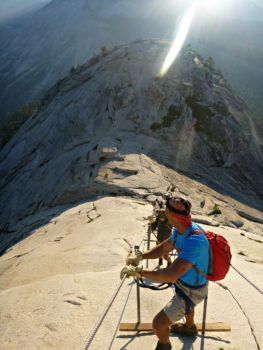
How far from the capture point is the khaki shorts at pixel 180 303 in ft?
25.4

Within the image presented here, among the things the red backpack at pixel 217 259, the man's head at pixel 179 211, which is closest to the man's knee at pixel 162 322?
the red backpack at pixel 217 259

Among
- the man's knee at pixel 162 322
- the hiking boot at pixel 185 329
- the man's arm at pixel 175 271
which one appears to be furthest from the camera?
the hiking boot at pixel 185 329

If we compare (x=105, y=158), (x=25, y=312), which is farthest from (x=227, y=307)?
(x=105, y=158)

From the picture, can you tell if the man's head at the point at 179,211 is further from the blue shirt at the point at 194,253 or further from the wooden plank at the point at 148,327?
the wooden plank at the point at 148,327

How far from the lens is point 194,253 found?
285 inches

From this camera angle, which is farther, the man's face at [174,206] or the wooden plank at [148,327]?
the wooden plank at [148,327]

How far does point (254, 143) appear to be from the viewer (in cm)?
5122

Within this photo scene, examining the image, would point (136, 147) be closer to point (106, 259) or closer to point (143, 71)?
point (143, 71)

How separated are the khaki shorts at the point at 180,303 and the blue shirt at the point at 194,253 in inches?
6.2

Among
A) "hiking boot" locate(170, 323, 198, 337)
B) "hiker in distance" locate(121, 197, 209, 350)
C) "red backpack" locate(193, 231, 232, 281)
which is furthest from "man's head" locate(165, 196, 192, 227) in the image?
"hiking boot" locate(170, 323, 198, 337)

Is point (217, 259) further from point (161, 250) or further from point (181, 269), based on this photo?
point (161, 250)

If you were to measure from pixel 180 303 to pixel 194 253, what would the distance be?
1.21 meters

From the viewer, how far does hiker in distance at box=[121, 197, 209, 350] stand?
285 inches

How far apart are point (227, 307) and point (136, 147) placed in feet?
93.6
